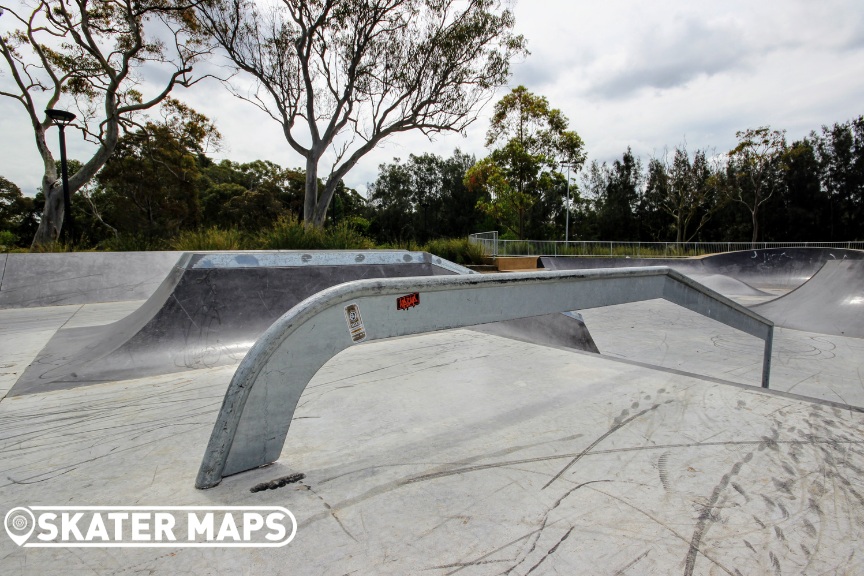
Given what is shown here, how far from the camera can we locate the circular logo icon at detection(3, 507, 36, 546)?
1.11 meters

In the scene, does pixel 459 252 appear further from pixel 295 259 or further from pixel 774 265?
pixel 295 259

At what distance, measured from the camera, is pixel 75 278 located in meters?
6.53

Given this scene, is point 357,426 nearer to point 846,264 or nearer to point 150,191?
point 846,264

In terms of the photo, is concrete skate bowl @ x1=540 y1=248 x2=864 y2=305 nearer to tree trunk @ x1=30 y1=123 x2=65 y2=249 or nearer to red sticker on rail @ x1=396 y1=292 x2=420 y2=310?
red sticker on rail @ x1=396 y1=292 x2=420 y2=310

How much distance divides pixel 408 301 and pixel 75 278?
297 inches

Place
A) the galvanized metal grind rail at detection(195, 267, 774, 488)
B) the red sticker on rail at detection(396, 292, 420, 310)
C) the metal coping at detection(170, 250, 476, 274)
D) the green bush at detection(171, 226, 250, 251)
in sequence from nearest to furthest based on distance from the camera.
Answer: the galvanized metal grind rail at detection(195, 267, 774, 488) < the red sticker on rail at detection(396, 292, 420, 310) < the metal coping at detection(170, 250, 476, 274) < the green bush at detection(171, 226, 250, 251)

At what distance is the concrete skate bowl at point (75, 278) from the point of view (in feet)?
20.0

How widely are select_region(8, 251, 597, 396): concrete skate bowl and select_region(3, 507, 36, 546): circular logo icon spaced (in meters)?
1.51

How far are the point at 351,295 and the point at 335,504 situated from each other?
24.8 inches

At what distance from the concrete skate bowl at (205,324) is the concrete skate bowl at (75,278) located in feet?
10.1

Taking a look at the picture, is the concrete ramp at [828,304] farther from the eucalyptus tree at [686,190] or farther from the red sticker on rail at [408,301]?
the eucalyptus tree at [686,190]

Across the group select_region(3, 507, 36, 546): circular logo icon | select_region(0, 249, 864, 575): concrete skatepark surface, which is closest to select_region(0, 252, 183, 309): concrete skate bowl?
select_region(0, 249, 864, 575): concrete skatepark surface

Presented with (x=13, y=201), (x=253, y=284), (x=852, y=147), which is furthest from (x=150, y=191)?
(x=852, y=147)

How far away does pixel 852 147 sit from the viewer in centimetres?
2847
